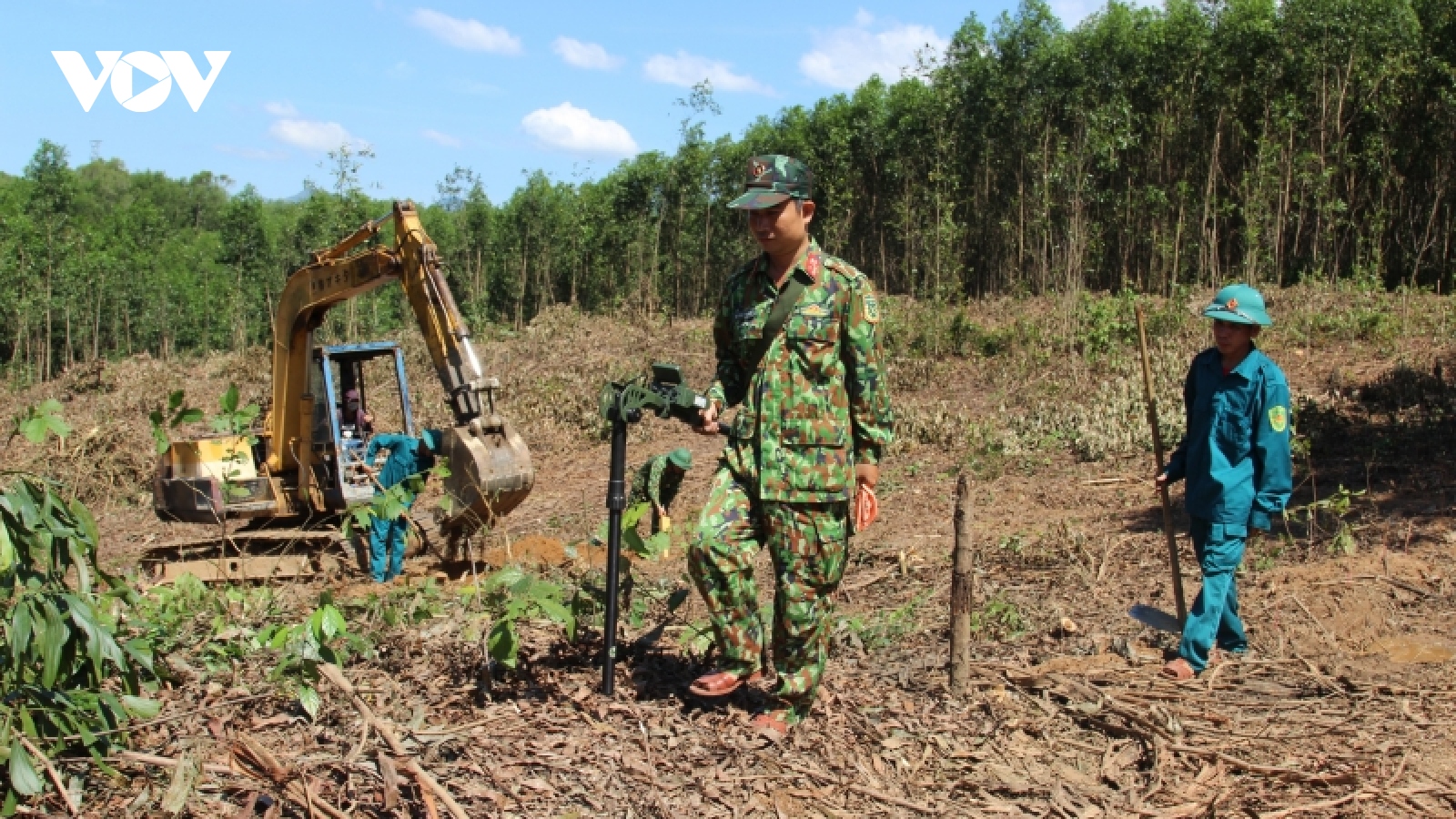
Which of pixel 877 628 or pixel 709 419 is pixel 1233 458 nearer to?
pixel 877 628

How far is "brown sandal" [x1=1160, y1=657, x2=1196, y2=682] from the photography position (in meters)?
4.61

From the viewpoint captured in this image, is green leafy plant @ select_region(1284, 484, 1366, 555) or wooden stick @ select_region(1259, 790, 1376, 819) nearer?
wooden stick @ select_region(1259, 790, 1376, 819)

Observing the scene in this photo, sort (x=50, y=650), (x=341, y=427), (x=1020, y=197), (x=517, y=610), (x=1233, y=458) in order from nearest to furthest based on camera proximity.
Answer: (x=50, y=650) < (x=517, y=610) < (x=1233, y=458) < (x=341, y=427) < (x=1020, y=197)

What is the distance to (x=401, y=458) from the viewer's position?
27.9 feet

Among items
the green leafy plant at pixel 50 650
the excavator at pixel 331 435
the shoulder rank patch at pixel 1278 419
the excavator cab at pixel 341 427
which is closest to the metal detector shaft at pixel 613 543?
the green leafy plant at pixel 50 650

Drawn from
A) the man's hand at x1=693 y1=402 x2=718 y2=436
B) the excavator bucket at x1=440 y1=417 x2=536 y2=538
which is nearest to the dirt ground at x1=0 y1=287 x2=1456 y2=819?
the excavator bucket at x1=440 y1=417 x2=536 y2=538

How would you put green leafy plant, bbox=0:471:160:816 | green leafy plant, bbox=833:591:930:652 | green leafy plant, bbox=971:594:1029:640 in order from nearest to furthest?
green leafy plant, bbox=0:471:160:816
green leafy plant, bbox=833:591:930:652
green leafy plant, bbox=971:594:1029:640

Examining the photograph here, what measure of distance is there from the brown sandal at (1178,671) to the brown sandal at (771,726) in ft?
5.73

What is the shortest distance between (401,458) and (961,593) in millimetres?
5342

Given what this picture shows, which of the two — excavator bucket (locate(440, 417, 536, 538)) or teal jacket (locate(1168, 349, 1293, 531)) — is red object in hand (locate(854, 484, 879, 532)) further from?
excavator bucket (locate(440, 417, 536, 538))

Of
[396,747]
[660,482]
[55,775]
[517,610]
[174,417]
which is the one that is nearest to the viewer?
[55,775]

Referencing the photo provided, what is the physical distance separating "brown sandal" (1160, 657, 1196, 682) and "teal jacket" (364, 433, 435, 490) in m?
5.45

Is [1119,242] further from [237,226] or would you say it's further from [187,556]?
[237,226]

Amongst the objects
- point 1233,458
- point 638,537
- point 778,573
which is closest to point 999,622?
point 1233,458
